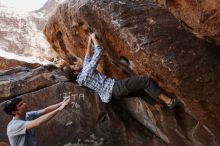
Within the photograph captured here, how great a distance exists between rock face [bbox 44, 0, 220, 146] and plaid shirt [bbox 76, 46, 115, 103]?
0.57 m

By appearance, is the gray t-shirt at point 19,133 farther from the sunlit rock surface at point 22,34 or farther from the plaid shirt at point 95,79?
the sunlit rock surface at point 22,34

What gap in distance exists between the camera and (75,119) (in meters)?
8.64

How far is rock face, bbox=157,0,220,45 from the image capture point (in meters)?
4.90

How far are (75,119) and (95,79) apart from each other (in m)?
2.15

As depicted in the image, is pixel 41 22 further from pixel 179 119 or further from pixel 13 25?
pixel 179 119

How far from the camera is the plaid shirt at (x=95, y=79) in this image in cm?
666

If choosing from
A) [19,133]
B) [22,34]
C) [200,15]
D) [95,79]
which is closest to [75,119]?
[95,79]

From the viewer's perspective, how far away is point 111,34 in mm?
6953

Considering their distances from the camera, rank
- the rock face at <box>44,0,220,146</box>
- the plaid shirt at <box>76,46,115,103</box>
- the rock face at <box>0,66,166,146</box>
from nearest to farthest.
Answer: the rock face at <box>44,0,220,146</box>, the plaid shirt at <box>76,46,115,103</box>, the rock face at <box>0,66,166,146</box>

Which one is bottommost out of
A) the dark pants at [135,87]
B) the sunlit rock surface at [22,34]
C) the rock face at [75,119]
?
the sunlit rock surface at [22,34]

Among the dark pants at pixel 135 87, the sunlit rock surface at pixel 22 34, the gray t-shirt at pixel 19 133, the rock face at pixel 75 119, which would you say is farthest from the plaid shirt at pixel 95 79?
the sunlit rock surface at pixel 22 34

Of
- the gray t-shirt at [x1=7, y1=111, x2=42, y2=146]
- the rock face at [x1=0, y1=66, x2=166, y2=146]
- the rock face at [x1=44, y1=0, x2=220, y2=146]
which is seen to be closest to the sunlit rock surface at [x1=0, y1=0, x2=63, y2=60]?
the rock face at [x1=0, y1=66, x2=166, y2=146]

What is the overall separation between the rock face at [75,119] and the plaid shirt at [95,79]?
1.90 meters

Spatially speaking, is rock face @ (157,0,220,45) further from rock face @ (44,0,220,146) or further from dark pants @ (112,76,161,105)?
dark pants @ (112,76,161,105)
